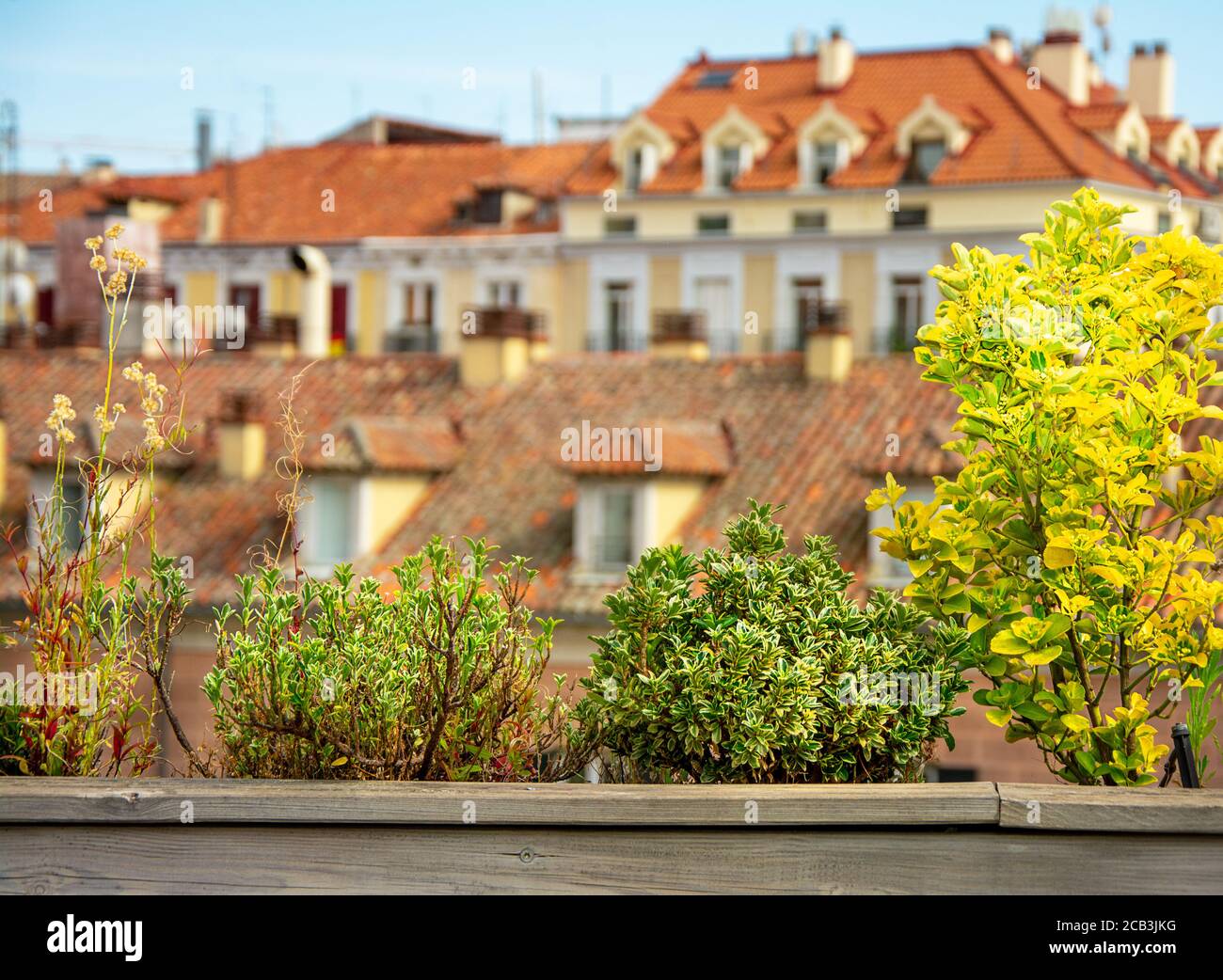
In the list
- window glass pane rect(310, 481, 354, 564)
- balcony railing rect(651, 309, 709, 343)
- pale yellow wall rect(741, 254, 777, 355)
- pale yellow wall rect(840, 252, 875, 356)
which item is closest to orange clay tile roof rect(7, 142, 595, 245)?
pale yellow wall rect(741, 254, 777, 355)

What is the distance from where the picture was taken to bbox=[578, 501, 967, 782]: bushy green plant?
437cm

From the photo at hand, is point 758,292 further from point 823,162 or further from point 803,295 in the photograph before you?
point 823,162

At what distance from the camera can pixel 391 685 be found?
4.44 meters

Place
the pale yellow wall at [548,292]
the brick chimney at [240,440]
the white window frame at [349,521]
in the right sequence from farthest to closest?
the pale yellow wall at [548,292], the brick chimney at [240,440], the white window frame at [349,521]

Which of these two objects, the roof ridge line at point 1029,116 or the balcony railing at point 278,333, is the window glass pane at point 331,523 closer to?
the balcony railing at point 278,333

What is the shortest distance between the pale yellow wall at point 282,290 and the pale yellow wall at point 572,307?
7.19 metres

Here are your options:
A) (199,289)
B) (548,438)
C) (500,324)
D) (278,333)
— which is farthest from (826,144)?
(548,438)

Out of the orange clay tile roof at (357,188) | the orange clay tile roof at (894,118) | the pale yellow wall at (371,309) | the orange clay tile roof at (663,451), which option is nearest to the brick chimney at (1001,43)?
the orange clay tile roof at (894,118)

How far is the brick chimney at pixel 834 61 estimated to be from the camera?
1941 inches

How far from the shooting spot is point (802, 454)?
23.6 m

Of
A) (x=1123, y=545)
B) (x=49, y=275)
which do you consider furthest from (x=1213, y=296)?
(x=49, y=275)

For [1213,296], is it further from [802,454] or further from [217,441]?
[217,441]

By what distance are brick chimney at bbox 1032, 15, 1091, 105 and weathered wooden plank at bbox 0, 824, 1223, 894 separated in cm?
4657

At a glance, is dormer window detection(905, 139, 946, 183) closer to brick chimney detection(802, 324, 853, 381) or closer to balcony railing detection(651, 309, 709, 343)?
balcony railing detection(651, 309, 709, 343)
